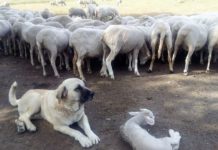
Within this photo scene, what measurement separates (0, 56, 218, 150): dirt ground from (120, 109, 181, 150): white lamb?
0.18 metres

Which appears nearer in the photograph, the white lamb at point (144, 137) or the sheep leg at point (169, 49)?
the white lamb at point (144, 137)

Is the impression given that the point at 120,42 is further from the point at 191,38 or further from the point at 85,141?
the point at 85,141

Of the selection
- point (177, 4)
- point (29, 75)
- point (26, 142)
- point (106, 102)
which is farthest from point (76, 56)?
point (177, 4)

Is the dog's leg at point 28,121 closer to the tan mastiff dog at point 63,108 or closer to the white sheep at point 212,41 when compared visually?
the tan mastiff dog at point 63,108

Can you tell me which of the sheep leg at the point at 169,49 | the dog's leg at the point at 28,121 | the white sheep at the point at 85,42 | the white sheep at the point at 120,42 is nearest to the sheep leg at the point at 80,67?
the white sheep at the point at 85,42

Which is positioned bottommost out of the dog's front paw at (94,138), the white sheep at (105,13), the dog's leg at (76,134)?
the white sheep at (105,13)

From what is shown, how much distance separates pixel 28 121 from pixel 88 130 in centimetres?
111

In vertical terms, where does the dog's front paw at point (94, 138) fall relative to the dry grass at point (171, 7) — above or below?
above

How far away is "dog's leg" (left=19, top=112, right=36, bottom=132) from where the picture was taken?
6.16m

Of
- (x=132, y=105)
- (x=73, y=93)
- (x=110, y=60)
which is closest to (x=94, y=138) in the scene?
(x=73, y=93)

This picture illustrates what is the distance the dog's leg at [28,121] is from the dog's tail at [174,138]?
226 centimetres

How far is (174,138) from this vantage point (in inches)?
220

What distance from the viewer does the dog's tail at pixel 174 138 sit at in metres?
5.41

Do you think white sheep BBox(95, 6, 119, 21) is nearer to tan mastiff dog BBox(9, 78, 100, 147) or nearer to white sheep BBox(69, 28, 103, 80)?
white sheep BBox(69, 28, 103, 80)
